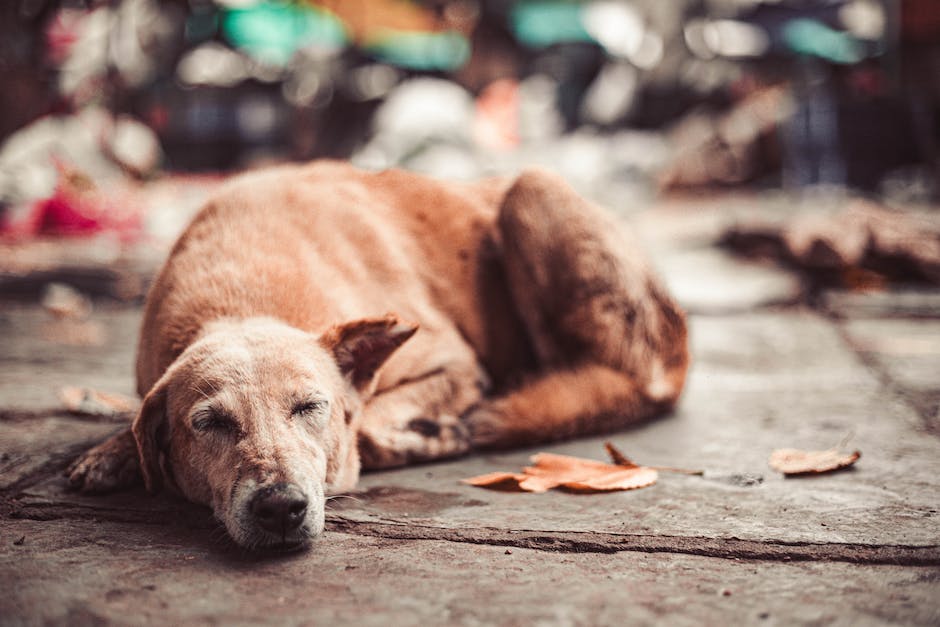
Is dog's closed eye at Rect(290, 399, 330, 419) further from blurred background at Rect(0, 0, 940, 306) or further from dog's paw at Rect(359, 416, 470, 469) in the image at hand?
blurred background at Rect(0, 0, 940, 306)

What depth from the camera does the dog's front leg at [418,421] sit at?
2.77m

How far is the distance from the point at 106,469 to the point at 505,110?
1225cm

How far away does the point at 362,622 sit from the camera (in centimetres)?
165

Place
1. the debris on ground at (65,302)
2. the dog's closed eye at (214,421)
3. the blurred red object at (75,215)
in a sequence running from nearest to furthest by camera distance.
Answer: the dog's closed eye at (214,421) → the debris on ground at (65,302) → the blurred red object at (75,215)

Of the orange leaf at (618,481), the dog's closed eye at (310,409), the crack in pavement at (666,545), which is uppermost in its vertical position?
the dog's closed eye at (310,409)

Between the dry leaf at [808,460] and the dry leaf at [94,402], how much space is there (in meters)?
2.16

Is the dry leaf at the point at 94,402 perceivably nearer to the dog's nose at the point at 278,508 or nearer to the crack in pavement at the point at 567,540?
the crack in pavement at the point at 567,540

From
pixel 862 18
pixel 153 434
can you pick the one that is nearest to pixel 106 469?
pixel 153 434

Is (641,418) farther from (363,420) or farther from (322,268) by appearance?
(322,268)

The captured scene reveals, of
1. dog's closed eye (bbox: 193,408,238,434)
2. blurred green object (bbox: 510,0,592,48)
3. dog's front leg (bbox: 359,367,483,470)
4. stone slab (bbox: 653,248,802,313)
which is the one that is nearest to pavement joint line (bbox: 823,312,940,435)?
stone slab (bbox: 653,248,802,313)

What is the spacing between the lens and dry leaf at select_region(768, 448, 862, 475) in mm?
2582

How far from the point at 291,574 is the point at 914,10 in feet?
33.6

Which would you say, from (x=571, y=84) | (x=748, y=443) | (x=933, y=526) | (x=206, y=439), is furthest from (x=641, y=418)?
(x=571, y=84)

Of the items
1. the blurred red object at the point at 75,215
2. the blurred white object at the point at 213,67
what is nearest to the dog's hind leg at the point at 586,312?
the blurred red object at the point at 75,215
